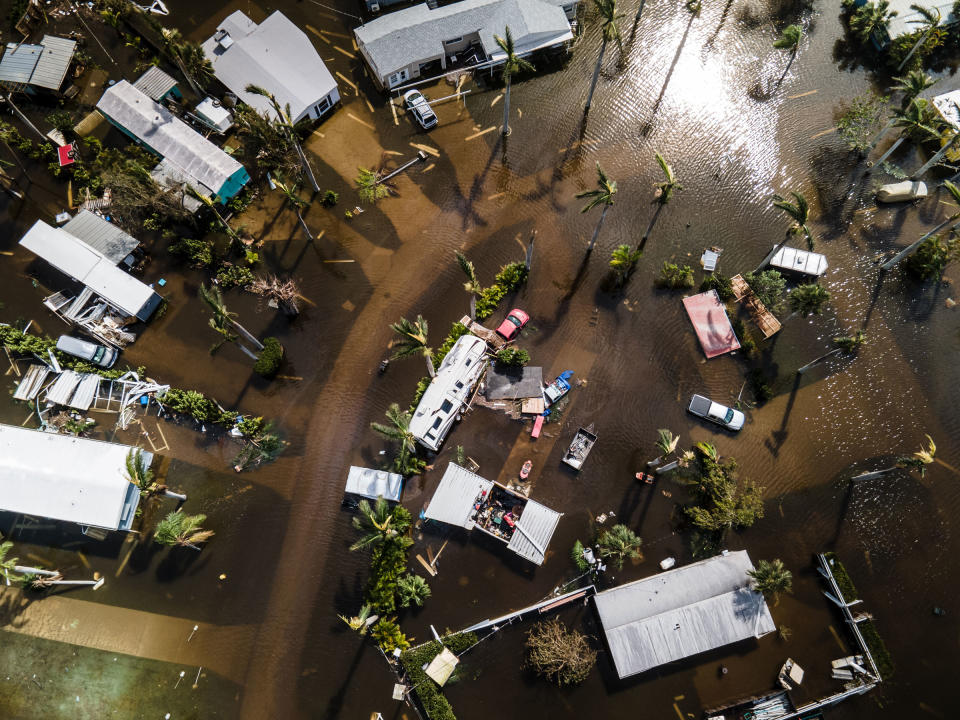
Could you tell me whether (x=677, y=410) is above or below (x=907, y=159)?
below

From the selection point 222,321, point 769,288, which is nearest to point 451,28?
point 222,321

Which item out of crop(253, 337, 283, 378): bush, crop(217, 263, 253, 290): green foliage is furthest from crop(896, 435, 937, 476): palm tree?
crop(217, 263, 253, 290): green foliage

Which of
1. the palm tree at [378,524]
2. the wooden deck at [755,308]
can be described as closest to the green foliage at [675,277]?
the wooden deck at [755,308]

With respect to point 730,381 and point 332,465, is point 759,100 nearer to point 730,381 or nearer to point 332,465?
point 730,381

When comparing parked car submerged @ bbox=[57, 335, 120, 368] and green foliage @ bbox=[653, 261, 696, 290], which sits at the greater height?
green foliage @ bbox=[653, 261, 696, 290]

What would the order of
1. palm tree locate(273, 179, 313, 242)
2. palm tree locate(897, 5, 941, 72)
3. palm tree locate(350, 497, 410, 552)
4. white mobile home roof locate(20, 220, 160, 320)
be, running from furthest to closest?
1. palm tree locate(897, 5, 941, 72)
2. palm tree locate(273, 179, 313, 242)
3. white mobile home roof locate(20, 220, 160, 320)
4. palm tree locate(350, 497, 410, 552)

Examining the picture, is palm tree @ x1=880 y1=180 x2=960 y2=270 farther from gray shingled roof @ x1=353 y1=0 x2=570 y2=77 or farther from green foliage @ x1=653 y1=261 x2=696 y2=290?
gray shingled roof @ x1=353 y1=0 x2=570 y2=77

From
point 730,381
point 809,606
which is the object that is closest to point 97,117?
point 730,381
